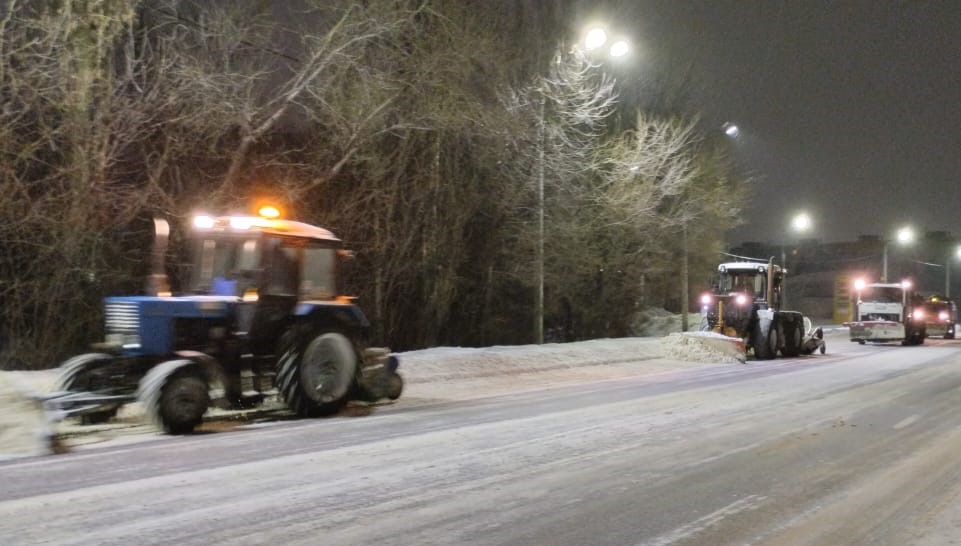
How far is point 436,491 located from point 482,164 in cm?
1688

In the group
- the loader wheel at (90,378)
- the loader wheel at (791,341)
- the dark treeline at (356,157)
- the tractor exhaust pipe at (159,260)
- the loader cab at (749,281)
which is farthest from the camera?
the loader wheel at (791,341)

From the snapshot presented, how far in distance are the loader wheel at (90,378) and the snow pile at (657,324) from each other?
1049 inches

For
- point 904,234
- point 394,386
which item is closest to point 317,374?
point 394,386

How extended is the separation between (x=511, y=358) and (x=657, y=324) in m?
17.9

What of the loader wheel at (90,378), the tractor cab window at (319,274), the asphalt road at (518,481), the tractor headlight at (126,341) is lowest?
the asphalt road at (518,481)

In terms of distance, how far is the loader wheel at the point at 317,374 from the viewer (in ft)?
38.4

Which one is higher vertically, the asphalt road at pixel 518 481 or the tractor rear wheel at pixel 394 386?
the tractor rear wheel at pixel 394 386

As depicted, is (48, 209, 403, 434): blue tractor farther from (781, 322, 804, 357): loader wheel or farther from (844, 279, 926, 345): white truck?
(844, 279, 926, 345): white truck

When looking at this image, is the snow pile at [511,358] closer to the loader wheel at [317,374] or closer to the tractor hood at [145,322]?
the loader wheel at [317,374]

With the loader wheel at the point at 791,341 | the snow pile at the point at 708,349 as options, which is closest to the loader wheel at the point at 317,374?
the snow pile at the point at 708,349

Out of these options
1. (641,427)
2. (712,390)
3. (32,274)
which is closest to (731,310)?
(712,390)

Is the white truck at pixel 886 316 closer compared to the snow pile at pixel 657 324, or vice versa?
the white truck at pixel 886 316

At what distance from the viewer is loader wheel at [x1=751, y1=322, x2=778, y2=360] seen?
2586 cm

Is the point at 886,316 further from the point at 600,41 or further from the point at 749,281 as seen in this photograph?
the point at 600,41
